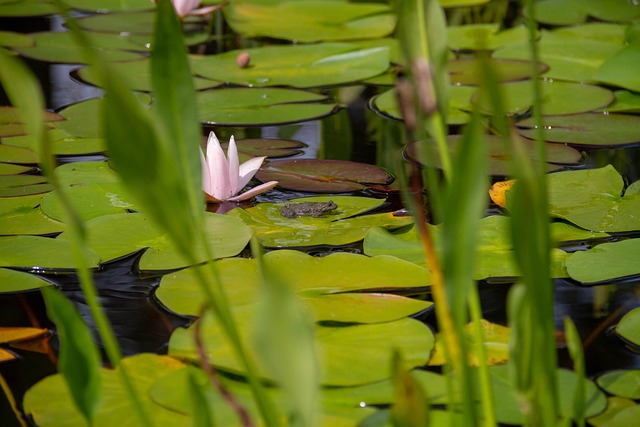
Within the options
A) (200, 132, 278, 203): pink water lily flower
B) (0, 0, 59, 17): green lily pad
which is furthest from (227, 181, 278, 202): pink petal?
(0, 0, 59, 17): green lily pad

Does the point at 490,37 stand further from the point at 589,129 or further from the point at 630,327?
the point at 630,327

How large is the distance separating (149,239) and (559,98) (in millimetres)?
1020

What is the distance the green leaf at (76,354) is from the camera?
520 mm

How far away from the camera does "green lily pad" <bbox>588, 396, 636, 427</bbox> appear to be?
31.2 inches

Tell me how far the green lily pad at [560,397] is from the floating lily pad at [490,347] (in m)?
0.03

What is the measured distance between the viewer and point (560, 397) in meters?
0.82

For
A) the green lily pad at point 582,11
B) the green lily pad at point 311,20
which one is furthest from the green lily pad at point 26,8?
the green lily pad at point 582,11

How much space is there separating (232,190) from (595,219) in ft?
1.84

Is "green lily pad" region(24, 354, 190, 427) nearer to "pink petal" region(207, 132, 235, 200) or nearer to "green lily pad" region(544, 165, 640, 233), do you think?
"pink petal" region(207, 132, 235, 200)

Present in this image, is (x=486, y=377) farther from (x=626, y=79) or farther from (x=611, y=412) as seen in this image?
(x=626, y=79)

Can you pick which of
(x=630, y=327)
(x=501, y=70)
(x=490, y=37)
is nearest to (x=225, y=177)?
(x=630, y=327)

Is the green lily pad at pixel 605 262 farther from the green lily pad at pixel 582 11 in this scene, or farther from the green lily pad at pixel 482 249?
the green lily pad at pixel 582 11

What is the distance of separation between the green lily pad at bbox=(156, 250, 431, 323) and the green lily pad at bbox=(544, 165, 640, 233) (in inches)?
12.3

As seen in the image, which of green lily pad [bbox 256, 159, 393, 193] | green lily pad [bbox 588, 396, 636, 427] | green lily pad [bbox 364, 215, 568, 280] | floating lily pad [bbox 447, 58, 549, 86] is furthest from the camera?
floating lily pad [bbox 447, 58, 549, 86]
